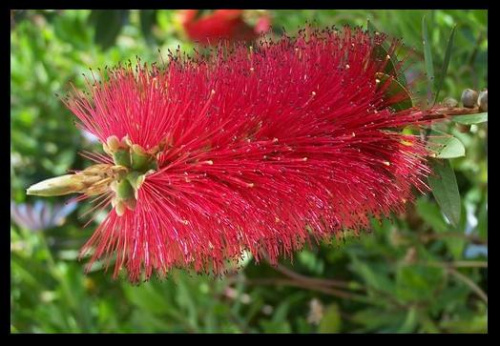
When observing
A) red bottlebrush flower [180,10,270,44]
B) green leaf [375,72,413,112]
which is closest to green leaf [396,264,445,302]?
green leaf [375,72,413,112]

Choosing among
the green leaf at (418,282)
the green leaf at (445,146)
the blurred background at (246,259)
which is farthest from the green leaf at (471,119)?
the green leaf at (418,282)

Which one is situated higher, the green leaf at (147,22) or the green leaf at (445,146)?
the green leaf at (147,22)

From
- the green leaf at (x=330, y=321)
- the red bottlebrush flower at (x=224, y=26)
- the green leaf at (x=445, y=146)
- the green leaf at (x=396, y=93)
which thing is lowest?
the green leaf at (x=330, y=321)

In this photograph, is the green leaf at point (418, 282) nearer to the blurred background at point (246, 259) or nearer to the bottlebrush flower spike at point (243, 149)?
the blurred background at point (246, 259)

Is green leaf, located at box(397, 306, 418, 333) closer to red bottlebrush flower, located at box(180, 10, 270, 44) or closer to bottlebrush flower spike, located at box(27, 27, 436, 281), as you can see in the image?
bottlebrush flower spike, located at box(27, 27, 436, 281)

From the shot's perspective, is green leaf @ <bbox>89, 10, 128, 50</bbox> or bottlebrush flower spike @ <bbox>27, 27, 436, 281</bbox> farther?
green leaf @ <bbox>89, 10, 128, 50</bbox>

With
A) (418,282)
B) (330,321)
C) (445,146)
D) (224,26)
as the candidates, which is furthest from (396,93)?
(224,26)

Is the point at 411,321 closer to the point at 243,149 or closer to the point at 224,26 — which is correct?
the point at 243,149
